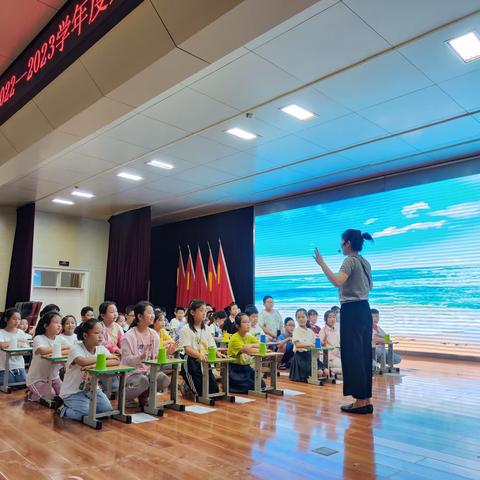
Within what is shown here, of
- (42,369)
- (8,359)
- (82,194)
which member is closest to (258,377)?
(42,369)

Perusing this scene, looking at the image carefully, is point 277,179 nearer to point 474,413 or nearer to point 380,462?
point 474,413

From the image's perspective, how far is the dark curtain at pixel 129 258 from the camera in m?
10.1

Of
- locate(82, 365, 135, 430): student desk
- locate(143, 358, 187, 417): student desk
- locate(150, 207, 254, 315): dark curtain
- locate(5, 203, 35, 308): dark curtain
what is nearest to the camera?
locate(82, 365, 135, 430): student desk

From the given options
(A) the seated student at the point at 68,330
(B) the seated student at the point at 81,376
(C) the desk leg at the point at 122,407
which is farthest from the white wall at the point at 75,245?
(C) the desk leg at the point at 122,407

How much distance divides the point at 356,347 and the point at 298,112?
9.53 ft

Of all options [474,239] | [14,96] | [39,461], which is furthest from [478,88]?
[39,461]

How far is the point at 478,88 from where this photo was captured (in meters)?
4.79

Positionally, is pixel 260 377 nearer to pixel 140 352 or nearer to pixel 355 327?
pixel 140 352

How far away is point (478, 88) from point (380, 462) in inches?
158

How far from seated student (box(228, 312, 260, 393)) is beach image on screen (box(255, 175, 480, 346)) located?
11.6ft

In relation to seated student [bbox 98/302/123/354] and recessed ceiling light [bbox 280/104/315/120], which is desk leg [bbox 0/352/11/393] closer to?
seated student [bbox 98/302/123/354]

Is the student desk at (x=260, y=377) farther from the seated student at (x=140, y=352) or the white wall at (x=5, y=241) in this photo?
the white wall at (x=5, y=241)

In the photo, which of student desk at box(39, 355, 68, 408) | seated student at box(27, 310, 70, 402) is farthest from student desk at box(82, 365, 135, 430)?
seated student at box(27, 310, 70, 402)

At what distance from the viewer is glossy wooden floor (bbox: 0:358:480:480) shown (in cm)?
264
